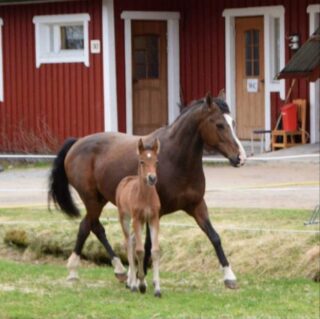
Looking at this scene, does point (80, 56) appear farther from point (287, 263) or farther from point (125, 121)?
point (287, 263)

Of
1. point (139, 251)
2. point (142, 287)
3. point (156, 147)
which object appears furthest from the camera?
point (142, 287)

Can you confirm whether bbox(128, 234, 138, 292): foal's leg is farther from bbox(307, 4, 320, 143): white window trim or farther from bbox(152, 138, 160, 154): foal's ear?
bbox(307, 4, 320, 143): white window trim

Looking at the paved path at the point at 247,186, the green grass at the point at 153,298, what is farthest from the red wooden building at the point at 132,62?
the green grass at the point at 153,298

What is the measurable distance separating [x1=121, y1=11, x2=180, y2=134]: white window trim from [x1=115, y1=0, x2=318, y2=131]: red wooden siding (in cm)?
10

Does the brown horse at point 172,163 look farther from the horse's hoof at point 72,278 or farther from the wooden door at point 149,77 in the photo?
the wooden door at point 149,77

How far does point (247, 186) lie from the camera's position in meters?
21.4

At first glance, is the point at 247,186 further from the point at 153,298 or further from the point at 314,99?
the point at 153,298

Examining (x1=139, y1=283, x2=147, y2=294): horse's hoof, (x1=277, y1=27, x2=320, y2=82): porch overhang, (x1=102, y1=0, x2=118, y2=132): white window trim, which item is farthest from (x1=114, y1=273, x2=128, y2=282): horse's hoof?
(x1=102, y1=0, x2=118, y2=132): white window trim

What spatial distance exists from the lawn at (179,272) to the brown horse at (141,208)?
8.5 inches

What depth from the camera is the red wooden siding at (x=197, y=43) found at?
1078 inches

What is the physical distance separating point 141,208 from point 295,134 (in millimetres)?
14324

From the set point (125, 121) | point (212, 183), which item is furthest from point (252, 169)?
point (125, 121)

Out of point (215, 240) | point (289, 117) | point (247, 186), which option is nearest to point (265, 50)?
point (289, 117)

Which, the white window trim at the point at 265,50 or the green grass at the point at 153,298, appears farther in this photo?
the white window trim at the point at 265,50
